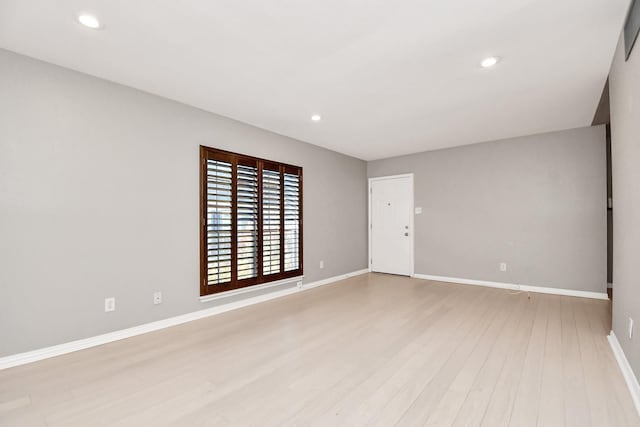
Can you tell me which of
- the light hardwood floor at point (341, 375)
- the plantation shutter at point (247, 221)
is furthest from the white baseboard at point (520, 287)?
the plantation shutter at point (247, 221)

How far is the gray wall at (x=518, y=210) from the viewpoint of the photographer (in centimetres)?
430

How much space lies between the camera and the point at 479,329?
3.10 metres

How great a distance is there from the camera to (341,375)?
7.21 ft

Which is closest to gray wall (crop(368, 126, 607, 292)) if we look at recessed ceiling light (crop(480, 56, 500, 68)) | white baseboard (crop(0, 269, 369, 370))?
recessed ceiling light (crop(480, 56, 500, 68))

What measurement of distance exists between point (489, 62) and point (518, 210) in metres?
3.13

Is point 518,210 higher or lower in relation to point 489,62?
lower

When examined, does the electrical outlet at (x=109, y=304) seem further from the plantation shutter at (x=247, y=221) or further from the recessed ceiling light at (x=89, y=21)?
the recessed ceiling light at (x=89, y=21)

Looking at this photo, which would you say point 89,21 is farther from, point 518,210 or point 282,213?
point 518,210

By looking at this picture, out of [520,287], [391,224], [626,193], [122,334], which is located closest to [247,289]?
[122,334]

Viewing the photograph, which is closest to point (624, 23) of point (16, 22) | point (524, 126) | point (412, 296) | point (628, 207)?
point (628, 207)

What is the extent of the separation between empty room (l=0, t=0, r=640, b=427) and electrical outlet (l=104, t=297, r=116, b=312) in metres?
0.02

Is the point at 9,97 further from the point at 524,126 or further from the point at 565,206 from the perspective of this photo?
the point at 565,206

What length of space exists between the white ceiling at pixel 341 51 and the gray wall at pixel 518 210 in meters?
1.13

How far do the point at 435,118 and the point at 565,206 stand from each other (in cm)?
249
